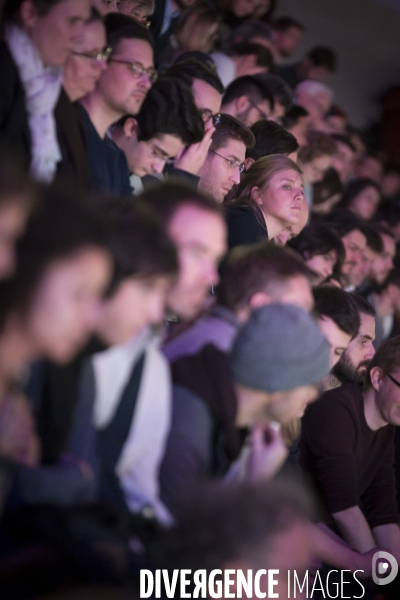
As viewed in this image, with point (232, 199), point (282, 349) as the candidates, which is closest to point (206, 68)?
point (232, 199)

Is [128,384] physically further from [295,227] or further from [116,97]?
[295,227]

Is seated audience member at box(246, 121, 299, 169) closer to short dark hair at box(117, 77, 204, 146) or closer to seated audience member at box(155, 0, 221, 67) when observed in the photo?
short dark hair at box(117, 77, 204, 146)

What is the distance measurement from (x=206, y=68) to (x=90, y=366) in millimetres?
1561

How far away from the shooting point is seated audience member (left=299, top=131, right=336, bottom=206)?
3.69 m

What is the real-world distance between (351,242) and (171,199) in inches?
78.1

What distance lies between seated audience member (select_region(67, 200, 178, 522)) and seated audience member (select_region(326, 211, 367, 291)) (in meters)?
2.03

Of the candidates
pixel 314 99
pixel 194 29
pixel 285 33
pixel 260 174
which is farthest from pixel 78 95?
pixel 285 33

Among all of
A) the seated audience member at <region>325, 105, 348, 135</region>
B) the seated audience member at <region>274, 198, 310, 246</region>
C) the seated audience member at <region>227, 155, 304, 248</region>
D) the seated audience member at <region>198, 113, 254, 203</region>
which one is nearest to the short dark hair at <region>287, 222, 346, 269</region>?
the seated audience member at <region>274, 198, 310, 246</region>

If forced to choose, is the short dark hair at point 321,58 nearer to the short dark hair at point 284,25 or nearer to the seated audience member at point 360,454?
the short dark hair at point 284,25

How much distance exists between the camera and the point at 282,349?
5.14 ft

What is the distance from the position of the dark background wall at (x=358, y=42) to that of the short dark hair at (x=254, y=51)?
1.76 meters

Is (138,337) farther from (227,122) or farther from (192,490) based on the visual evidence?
(227,122)

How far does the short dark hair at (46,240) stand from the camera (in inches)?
52.3

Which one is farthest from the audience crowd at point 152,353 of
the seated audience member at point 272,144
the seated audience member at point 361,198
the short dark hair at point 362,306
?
the seated audience member at point 361,198
